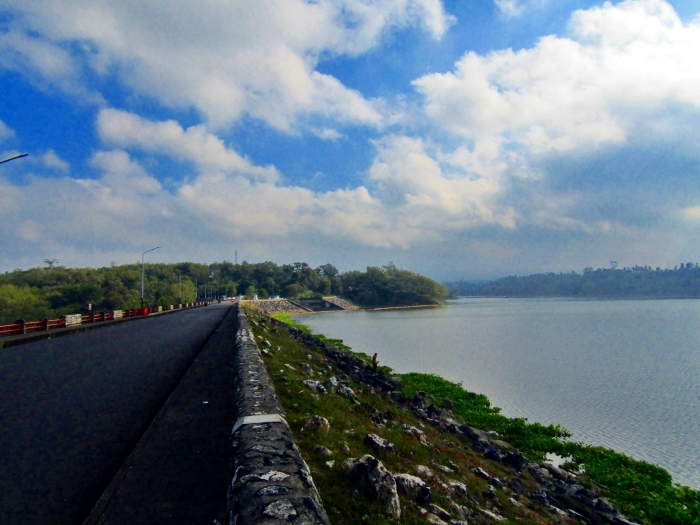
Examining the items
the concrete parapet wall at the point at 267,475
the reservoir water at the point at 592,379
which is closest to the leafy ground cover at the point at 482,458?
the concrete parapet wall at the point at 267,475

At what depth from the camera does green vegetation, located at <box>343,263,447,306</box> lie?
16688 centimetres

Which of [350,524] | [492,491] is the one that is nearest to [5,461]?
[350,524]

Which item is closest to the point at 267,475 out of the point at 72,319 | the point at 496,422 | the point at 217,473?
the point at 217,473

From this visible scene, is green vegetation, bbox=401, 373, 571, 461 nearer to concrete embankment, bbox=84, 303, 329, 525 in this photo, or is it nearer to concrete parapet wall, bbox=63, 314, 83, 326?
concrete embankment, bbox=84, 303, 329, 525

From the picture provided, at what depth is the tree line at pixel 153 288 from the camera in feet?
281

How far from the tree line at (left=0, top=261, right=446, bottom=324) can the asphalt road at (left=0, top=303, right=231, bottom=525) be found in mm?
69231

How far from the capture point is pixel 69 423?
21.9 ft

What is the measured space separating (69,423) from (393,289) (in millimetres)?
164274

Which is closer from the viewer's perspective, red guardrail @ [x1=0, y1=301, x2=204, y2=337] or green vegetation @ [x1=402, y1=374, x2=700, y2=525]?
green vegetation @ [x1=402, y1=374, x2=700, y2=525]

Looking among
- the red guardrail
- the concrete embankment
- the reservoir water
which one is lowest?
the reservoir water

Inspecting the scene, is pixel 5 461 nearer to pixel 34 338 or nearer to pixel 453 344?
pixel 34 338

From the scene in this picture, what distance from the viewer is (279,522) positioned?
9.20ft

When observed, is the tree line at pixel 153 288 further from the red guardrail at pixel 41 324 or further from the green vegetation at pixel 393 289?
the red guardrail at pixel 41 324

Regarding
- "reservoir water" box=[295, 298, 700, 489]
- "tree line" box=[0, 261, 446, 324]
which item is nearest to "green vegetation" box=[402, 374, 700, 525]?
"reservoir water" box=[295, 298, 700, 489]
